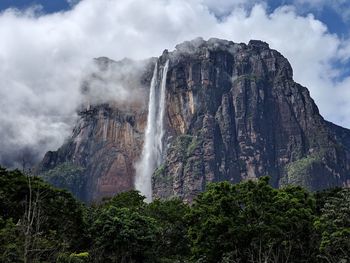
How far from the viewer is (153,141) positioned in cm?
17838

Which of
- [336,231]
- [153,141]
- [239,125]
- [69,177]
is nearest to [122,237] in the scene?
[336,231]

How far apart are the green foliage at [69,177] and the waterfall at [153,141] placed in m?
19.4

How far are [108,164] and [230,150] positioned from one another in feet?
147

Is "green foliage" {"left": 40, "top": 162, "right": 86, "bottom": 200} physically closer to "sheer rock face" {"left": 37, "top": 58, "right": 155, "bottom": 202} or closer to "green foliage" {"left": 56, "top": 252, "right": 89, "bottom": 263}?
"sheer rock face" {"left": 37, "top": 58, "right": 155, "bottom": 202}

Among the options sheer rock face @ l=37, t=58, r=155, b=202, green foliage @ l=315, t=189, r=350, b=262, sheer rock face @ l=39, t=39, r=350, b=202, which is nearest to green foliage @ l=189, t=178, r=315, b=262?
green foliage @ l=315, t=189, r=350, b=262

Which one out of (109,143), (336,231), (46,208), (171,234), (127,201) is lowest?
(336,231)

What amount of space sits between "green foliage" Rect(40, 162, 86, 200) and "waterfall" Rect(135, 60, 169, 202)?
1943cm

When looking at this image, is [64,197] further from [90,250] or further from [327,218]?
[327,218]

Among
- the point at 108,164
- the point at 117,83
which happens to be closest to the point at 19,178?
the point at 108,164

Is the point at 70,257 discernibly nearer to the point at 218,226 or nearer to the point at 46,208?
the point at 218,226

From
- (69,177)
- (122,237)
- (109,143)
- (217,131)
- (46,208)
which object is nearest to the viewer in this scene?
(46,208)

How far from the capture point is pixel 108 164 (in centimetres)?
18375

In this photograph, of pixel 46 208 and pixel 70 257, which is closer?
pixel 70 257

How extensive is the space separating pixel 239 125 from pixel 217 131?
8.80 metres
